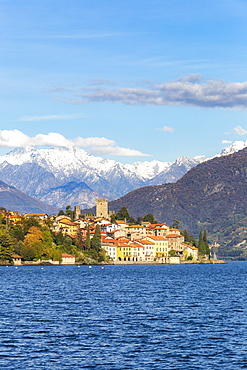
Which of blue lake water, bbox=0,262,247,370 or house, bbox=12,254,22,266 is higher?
house, bbox=12,254,22,266

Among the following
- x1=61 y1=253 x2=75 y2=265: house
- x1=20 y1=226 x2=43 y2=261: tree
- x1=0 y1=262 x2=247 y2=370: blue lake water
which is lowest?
x1=0 y1=262 x2=247 y2=370: blue lake water

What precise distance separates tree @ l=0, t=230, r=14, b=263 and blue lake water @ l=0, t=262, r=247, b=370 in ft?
287

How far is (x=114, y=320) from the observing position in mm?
60625

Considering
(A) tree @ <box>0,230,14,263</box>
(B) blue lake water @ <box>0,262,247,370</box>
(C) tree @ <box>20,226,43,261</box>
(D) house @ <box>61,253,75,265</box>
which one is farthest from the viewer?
(D) house @ <box>61,253,75,265</box>

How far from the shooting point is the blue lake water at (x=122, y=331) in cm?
4325

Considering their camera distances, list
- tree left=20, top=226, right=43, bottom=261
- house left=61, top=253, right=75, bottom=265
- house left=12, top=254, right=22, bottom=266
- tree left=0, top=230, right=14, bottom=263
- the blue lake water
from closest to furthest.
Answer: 1. the blue lake water
2. tree left=0, top=230, right=14, bottom=263
3. house left=12, top=254, right=22, bottom=266
4. tree left=20, top=226, right=43, bottom=261
5. house left=61, top=253, right=75, bottom=265

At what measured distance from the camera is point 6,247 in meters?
180

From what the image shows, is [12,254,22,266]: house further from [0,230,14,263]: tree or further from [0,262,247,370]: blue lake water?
[0,262,247,370]: blue lake water

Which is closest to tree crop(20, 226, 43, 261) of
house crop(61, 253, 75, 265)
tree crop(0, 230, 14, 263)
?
tree crop(0, 230, 14, 263)

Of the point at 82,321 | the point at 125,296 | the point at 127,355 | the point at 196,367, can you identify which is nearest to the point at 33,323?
the point at 82,321

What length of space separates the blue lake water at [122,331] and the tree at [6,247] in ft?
287

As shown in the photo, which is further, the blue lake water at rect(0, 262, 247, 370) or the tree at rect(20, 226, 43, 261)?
the tree at rect(20, 226, 43, 261)

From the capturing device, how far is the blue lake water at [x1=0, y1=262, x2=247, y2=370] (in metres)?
43.2

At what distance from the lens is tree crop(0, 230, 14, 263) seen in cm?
17488
